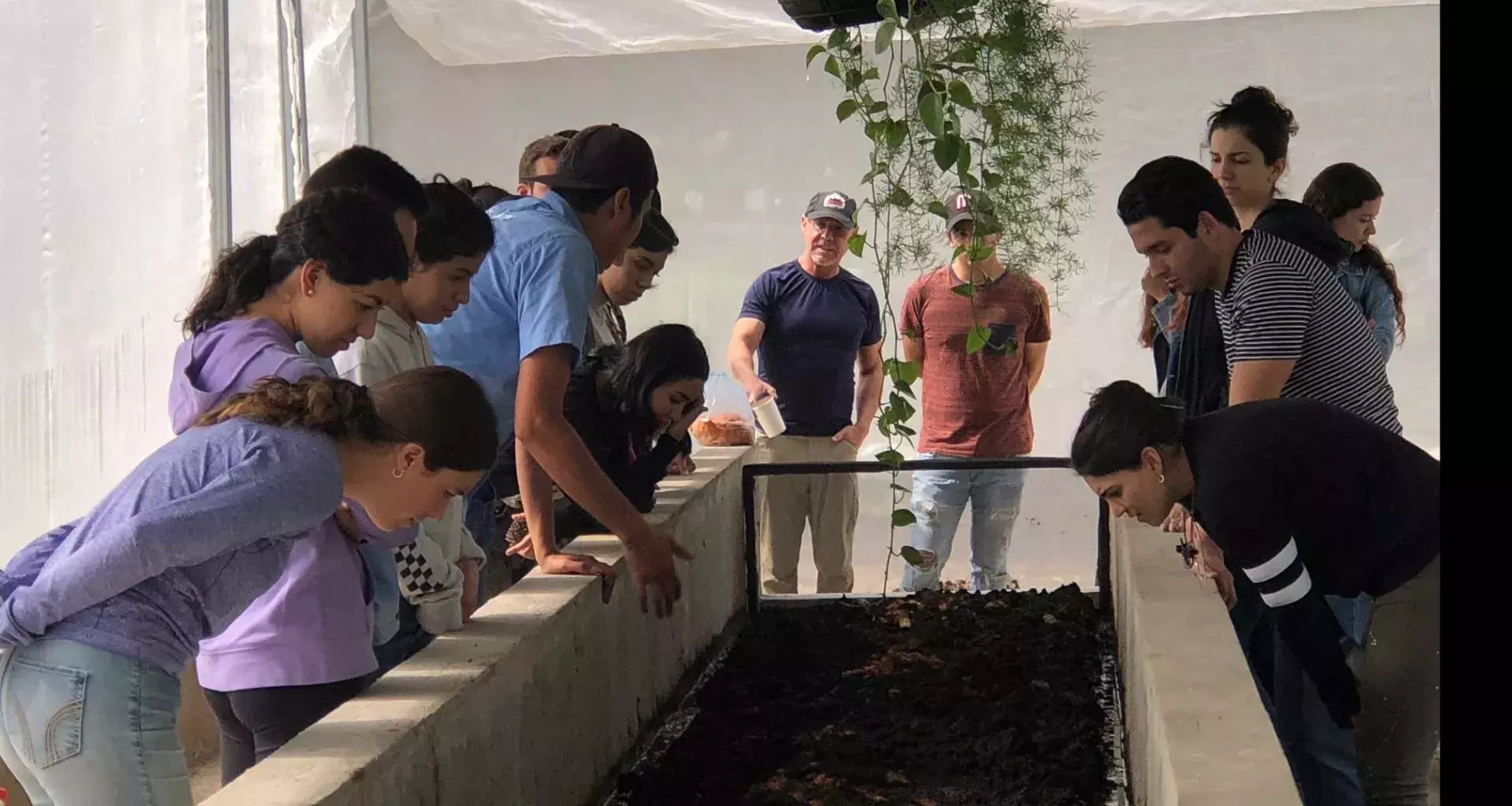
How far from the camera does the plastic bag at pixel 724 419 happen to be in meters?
4.12

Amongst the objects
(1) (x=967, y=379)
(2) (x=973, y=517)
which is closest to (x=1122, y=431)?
(2) (x=973, y=517)

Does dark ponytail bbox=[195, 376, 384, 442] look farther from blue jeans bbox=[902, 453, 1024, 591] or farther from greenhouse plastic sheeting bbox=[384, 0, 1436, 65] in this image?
greenhouse plastic sheeting bbox=[384, 0, 1436, 65]

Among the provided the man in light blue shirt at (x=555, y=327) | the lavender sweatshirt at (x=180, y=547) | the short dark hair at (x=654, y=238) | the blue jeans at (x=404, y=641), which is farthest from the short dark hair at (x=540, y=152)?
the lavender sweatshirt at (x=180, y=547)

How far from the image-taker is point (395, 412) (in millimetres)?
1571

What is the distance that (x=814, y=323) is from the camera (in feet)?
13.4

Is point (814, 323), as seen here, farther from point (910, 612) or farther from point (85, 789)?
point (85, 789)

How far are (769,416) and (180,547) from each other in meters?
2.67

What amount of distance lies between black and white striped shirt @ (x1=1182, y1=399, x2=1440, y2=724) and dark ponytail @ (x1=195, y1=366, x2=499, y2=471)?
102 centimetres

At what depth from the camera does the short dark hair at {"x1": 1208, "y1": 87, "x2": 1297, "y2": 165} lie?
8.05ft

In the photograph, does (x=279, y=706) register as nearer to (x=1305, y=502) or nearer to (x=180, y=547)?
(x=180, y=547)

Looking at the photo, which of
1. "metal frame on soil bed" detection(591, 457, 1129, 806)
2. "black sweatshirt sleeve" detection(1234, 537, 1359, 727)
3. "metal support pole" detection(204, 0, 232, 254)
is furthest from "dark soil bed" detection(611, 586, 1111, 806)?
"metal support pole" detection(204, 0, 232, 254)

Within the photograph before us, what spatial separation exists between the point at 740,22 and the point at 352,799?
3.88m

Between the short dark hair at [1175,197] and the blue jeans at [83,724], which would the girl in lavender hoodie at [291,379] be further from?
the short dark hair at [1175,197]

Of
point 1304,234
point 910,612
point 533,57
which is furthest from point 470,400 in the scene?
point 533,57
